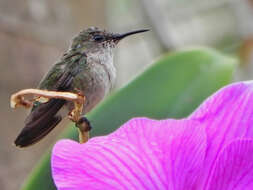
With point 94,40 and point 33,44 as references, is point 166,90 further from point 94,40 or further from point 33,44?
point 33,44

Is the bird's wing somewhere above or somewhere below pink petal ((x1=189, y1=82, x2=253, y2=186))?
above

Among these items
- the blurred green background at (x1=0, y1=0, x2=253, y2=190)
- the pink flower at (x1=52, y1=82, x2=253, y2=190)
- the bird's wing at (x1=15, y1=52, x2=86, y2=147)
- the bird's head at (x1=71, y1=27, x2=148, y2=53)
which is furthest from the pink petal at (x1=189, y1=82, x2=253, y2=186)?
the blurred green background at (x1=0, y1=0, x2=253, y2=190)

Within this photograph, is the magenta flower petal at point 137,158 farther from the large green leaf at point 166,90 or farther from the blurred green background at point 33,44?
the blurred green background at point 33,44

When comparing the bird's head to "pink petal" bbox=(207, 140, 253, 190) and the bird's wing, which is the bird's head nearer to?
the bird's wing

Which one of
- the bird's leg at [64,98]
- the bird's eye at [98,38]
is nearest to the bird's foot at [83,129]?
the bird's leg at [64,98]

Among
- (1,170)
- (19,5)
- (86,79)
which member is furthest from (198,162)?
(19,5)

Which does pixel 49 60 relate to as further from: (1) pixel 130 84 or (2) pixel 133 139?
(2) pixel 133 139
